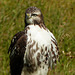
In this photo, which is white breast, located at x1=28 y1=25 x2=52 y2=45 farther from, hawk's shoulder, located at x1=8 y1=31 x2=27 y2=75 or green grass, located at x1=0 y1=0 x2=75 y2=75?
green grass, located at x1=0 y1=0 x2=75 y2=75

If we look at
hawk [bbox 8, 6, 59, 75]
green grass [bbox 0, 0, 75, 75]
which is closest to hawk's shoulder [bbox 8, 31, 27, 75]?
hawk [bbox 8, 6, 59, 75]

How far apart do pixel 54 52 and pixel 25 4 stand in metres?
2.91

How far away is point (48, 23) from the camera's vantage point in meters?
7.06

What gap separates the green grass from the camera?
642cm

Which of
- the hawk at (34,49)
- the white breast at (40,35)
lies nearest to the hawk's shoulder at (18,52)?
the hawk at (34,49)

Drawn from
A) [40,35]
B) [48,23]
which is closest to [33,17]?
[40,35]

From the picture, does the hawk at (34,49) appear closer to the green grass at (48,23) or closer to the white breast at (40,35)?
the white breast at (40,35)

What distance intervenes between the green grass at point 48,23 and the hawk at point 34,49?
89 centimetres

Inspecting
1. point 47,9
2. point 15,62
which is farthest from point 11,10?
point 15,62

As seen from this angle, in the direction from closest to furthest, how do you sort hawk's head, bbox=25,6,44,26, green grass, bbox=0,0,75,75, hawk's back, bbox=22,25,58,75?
hawk's back, bbox=22,25,58,75 < hawk's head, bbox=25,6,44,26 < green grass, bbox=0,0,75,75

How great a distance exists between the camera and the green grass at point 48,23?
21.1 feet

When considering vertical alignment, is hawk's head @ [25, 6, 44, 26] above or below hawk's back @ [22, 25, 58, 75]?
above

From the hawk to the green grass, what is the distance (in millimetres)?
890

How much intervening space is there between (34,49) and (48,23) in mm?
2352
